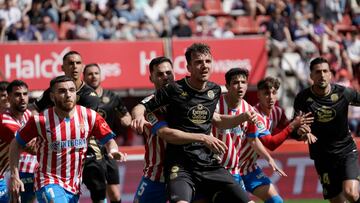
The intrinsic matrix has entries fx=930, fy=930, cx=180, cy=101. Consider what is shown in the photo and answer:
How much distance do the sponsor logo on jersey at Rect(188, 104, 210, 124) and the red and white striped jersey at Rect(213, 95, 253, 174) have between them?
4.68 ft

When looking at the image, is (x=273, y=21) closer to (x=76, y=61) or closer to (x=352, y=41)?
(x=352, y=41)

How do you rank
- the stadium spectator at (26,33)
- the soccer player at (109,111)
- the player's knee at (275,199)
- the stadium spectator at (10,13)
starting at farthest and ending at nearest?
the stadium spectator at (10,13), the stadium spectator at (26,33), the soccer player at (109,111), the player's knee at (275,199)

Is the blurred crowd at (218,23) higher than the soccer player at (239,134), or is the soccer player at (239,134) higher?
the blurred crowd at (218,23)

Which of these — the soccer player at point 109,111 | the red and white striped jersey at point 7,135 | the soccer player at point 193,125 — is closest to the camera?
the soccer player at point 193,125

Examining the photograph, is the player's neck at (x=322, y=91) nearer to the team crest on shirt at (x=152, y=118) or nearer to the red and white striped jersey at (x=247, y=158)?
the red and white striped jersey at (x=247, y=158)

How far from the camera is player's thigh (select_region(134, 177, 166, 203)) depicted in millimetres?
10828

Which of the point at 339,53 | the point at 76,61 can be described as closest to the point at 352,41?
the point at 339,53

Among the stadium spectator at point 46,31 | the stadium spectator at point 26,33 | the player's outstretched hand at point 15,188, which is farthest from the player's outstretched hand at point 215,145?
the stadium spectator at point 46,31

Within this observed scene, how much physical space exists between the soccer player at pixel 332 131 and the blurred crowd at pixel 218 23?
10.1 m

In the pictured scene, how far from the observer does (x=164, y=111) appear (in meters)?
10.2

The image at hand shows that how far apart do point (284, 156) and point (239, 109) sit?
16.4ft

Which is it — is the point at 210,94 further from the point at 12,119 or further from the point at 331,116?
the point at 12,119

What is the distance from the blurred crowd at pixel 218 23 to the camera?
22234mm

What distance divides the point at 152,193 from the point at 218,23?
46.9ft
